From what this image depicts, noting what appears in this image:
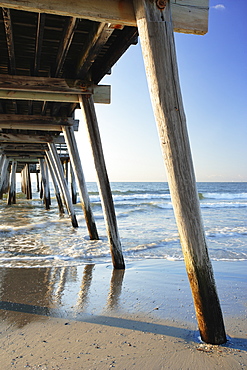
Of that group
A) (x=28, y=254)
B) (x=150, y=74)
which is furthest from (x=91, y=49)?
(x=28, y=254)

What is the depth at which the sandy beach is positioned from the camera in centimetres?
185

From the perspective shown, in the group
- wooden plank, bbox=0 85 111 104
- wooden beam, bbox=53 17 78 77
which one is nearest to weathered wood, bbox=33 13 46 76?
wooden beam, bbox=53 17 78 77

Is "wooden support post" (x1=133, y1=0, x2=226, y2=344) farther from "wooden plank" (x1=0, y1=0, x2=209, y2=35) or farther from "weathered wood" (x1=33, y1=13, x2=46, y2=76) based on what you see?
"weathered wood" (x1=33, y1=13, x2=46, y2=76)

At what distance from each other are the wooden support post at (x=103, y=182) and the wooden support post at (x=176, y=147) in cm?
220

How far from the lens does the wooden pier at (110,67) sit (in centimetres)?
201

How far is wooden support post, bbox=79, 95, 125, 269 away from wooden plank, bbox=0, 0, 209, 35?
2.23 m

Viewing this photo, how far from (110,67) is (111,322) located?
127 inches

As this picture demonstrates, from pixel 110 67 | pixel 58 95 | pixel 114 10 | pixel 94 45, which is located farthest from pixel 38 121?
pixel 114 10

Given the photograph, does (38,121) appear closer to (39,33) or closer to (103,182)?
(103,182)

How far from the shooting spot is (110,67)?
407 cm

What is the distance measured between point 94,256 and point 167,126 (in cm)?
355

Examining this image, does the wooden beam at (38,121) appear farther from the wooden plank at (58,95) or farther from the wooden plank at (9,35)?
the wooden plank at (9,35)

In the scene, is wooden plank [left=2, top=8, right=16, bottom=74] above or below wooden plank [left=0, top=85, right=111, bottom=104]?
above

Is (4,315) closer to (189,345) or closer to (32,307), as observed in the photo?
(32,307)
